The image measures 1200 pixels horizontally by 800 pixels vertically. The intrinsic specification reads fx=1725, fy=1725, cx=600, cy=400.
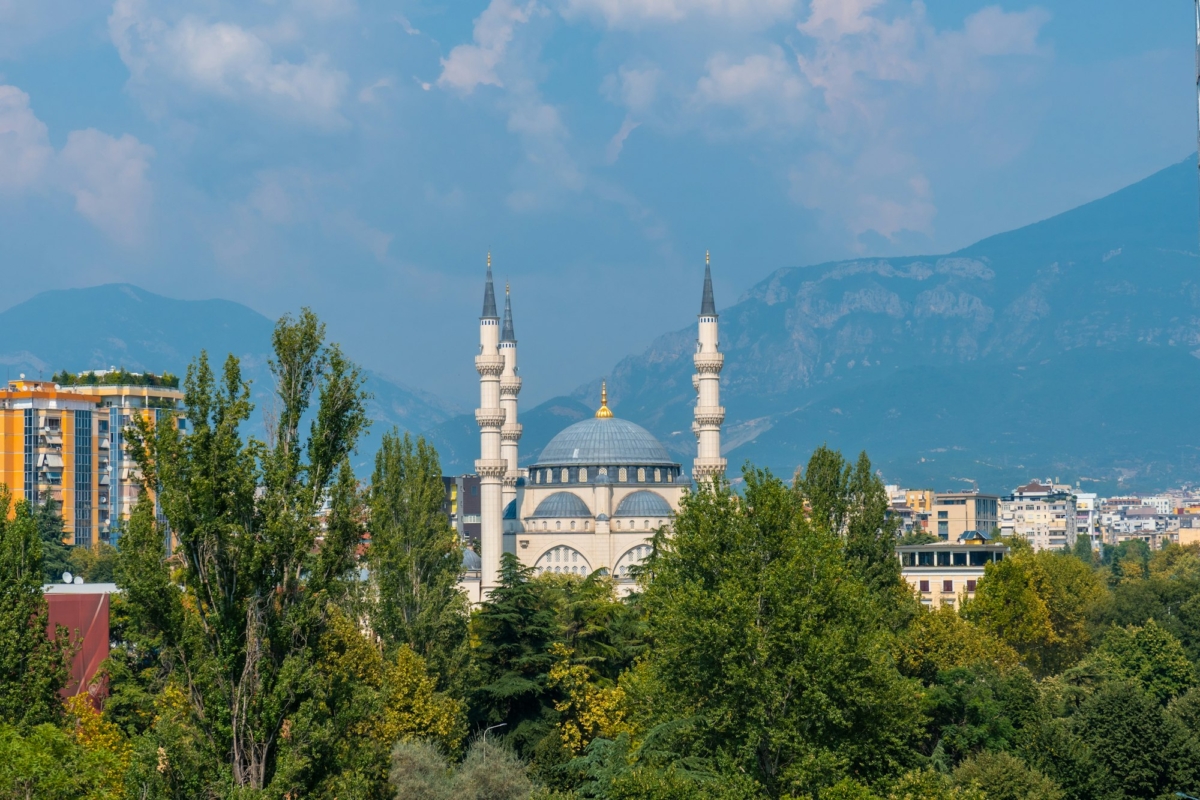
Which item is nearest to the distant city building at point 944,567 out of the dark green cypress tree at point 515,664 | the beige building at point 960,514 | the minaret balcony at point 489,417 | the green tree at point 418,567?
the minaret balcony at point 489,417

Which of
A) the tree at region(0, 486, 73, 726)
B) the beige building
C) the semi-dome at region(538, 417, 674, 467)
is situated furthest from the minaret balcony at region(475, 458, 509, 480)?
the beige building

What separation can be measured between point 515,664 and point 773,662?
54.2ft

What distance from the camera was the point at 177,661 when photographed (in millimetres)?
26734

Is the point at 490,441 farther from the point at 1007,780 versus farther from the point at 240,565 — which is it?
the point at 240,565

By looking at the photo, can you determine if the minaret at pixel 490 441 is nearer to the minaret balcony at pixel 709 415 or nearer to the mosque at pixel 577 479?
the mosque at pixel 577 479

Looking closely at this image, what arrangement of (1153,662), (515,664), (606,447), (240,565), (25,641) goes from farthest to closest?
(606,447), (1153,662), (515,664), (25,641), (240,565)

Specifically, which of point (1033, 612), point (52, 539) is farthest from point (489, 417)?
point (1033, 612)

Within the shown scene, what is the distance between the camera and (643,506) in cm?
9362

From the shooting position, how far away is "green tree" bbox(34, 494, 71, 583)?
78625mm

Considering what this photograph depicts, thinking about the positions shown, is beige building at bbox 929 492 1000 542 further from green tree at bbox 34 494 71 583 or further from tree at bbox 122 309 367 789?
tree at bbox 122 309 367 789

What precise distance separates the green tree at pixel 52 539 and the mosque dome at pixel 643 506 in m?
29.0

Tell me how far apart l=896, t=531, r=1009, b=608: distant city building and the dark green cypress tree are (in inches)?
1479

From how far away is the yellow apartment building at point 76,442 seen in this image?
93.4 meters

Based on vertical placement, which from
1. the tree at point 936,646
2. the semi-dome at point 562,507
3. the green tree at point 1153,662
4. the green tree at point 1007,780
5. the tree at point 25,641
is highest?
the semi-dome at point 562,507
